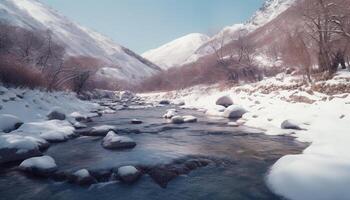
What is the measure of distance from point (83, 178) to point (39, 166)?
1983mm

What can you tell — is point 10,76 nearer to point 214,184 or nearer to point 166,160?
point 166,160

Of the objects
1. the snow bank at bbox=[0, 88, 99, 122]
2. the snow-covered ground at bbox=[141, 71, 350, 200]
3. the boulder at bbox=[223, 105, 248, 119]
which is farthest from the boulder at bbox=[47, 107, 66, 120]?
the boulder at bbox=[223, 105, 248, 119]

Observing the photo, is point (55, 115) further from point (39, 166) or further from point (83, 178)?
point (83, 178)

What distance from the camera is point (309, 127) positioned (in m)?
17.0

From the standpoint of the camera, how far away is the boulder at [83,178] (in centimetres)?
1003

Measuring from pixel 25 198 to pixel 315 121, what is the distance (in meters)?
14.8

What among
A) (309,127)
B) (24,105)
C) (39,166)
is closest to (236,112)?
(309,127)

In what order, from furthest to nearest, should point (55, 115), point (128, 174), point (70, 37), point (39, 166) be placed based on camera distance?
1. point (70, 37)
2. point (55, 115)
3. point (39, 166)
4. point (128, 174)

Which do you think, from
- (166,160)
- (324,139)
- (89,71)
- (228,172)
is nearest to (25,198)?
(166,160)

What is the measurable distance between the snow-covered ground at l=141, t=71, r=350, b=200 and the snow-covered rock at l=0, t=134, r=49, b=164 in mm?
9226

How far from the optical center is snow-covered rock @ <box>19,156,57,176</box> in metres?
10.8

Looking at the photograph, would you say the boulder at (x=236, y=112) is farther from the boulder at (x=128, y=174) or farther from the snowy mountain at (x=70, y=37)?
the snowy mountain at (x=70, y=37)

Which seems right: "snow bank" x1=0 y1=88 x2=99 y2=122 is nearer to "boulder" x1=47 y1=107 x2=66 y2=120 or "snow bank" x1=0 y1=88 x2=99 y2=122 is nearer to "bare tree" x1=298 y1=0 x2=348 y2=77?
"boulder" x1=47 y1=107 x2=66 y2=120

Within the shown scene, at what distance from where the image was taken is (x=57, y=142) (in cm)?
1564
